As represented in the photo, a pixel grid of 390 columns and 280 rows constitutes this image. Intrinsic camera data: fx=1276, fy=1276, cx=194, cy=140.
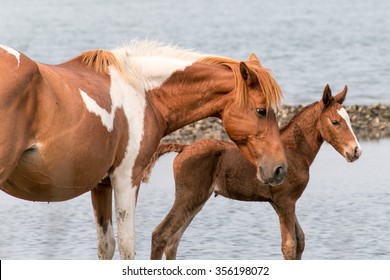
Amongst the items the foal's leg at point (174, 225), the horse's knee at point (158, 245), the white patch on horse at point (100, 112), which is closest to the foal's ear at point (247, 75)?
the white patch on horse at point (100, 112)

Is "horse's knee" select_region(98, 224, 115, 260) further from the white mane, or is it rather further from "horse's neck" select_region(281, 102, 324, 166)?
"horse's neck" select_region(281, 102, 324, 166)

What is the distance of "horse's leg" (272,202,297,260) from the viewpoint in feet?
32.4

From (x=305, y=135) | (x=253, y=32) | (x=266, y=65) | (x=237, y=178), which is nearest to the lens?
(x=237, y=178)

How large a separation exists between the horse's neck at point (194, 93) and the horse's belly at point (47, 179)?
780mm

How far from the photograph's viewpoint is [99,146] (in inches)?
315

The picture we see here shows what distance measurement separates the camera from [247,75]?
8.49m

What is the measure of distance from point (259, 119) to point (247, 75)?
310mm

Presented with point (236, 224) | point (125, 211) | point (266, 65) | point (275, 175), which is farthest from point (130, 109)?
point (266, 65)

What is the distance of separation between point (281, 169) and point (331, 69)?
19.2 meters

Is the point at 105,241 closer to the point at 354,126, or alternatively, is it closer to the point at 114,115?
the point at 114,115

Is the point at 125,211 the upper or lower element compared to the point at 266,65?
upper

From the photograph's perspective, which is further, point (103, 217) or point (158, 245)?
point (158, 245)
